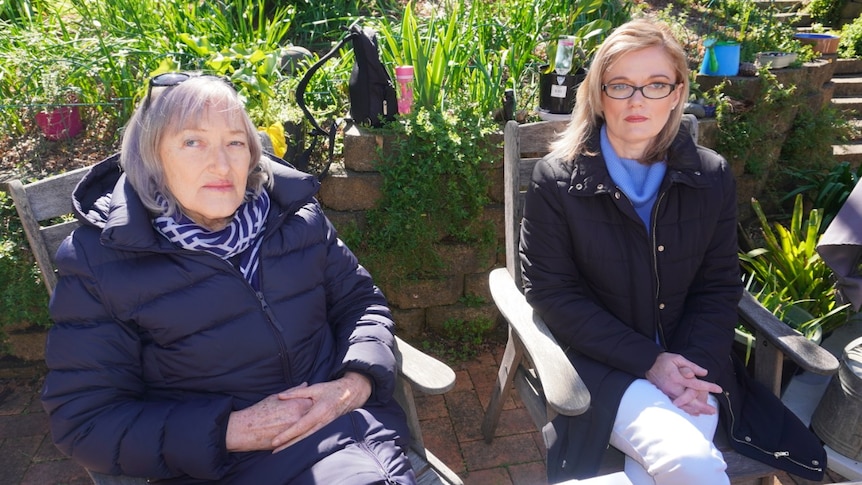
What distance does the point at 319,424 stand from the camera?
65.2 inches

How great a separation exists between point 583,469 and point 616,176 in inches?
35.9

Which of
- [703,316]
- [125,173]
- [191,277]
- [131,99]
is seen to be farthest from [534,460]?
[131,99]

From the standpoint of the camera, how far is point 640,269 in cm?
193

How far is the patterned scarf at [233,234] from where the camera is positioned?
5.34 feet

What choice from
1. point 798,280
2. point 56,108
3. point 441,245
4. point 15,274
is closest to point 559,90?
point 441,245

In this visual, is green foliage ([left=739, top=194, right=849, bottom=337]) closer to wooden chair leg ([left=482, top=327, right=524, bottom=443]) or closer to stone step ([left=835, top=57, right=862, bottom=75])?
wooden chair leg ([left=482, top=327, right=524, bottom=443])

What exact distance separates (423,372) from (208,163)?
2.76 feet

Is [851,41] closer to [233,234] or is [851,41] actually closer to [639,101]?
[639,101]

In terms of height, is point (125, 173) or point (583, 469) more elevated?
point (125, 173)

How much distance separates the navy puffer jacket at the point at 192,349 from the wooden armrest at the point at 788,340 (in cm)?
119

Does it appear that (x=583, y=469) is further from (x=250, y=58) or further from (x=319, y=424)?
(x=250, y=58)

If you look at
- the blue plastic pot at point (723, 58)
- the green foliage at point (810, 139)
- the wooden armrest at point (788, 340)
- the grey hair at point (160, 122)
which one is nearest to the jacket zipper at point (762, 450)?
the wooden armrest at point (788, 340)

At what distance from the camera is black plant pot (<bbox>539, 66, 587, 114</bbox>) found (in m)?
2.81

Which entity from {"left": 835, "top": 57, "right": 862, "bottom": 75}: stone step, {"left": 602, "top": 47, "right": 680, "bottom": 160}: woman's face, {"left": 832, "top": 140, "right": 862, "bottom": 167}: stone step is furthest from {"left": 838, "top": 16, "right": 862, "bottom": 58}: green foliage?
{"left": 602, "top": 47, "right": 680, "bottom": 160}: woman's face
